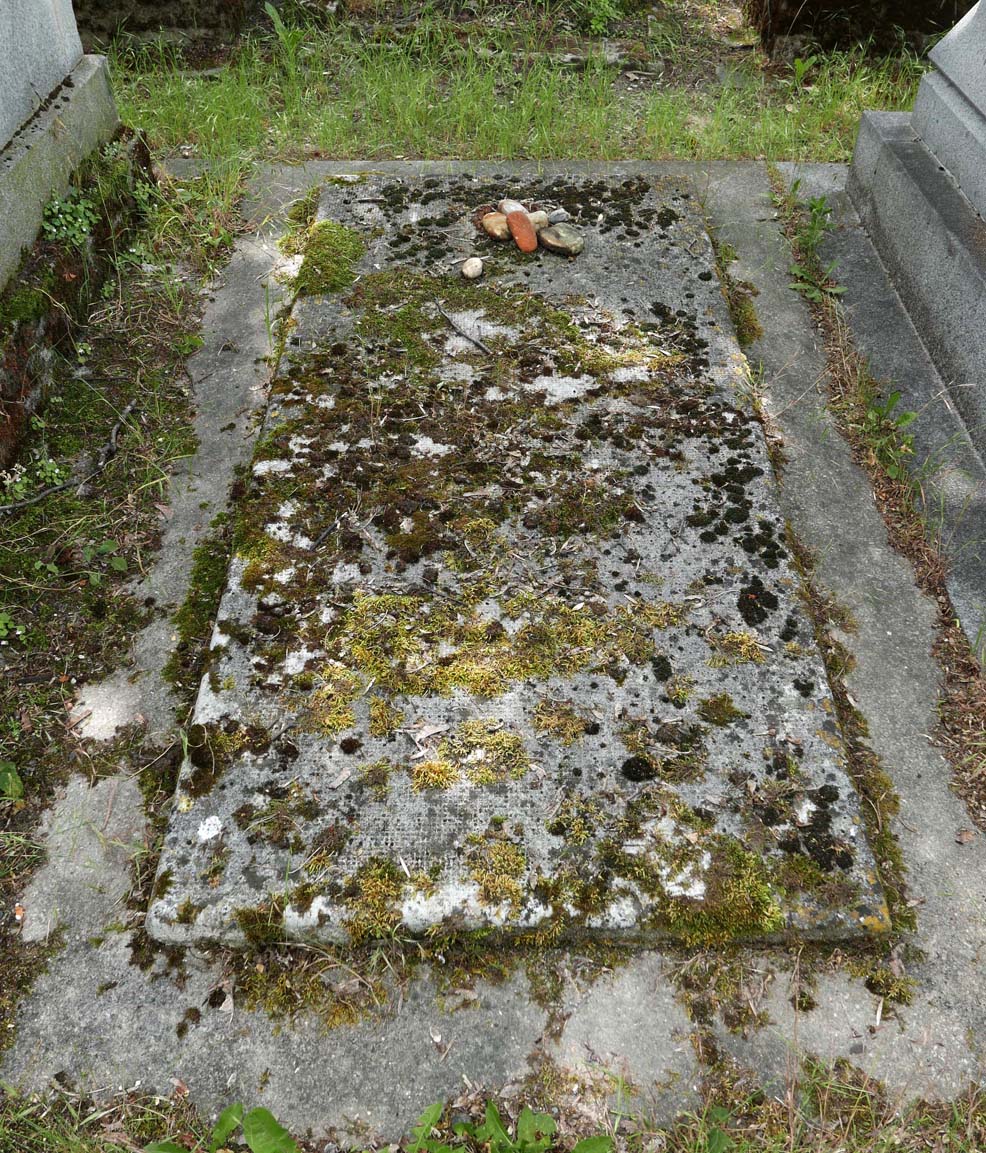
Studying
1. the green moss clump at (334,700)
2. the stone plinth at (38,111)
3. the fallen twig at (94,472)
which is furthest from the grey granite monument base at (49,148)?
the green moss clump at (334,700)

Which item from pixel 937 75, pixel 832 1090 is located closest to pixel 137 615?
pixel 832 1090

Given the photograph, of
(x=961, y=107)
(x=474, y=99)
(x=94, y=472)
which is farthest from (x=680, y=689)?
(x=474, y=99)

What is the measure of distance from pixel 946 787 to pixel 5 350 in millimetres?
2598

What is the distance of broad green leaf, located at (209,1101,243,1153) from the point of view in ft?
4.41

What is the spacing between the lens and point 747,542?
2.14 meters

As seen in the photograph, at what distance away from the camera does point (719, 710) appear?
1.82 m

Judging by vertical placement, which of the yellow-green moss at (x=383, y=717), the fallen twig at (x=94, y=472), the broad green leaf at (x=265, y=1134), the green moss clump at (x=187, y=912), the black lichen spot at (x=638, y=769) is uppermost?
the fallen twig at (x=94, y=472)

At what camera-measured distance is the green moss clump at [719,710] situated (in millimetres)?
1804

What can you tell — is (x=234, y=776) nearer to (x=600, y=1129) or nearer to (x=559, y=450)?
(x=600, y=1129)

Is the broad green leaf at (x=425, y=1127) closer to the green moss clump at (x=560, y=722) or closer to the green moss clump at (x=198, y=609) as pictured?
the green moss clump at (x=560, y=722)

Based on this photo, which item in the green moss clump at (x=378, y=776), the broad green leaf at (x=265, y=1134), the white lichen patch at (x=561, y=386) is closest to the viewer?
the broad green leaf at (x=265, y=1134)

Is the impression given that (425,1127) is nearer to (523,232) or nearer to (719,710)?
(719,710)

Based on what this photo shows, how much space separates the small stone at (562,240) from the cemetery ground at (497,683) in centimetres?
11

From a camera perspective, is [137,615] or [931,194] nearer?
[137,615]
